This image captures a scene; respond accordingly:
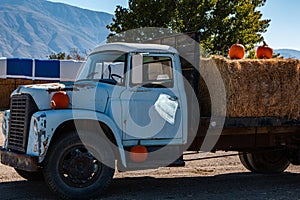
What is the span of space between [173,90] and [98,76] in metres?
1.25

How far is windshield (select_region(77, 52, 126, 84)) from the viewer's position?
25.3 feet

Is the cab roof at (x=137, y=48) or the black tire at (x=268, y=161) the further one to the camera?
the black tire at (x=268, y=161)

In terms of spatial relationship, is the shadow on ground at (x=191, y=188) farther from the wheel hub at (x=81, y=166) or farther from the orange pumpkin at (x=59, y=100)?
the orange pumpkin at (x=59, y=100)

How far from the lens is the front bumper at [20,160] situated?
7023mm

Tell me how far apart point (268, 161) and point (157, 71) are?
354 cm

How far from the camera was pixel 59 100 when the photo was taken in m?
7.22

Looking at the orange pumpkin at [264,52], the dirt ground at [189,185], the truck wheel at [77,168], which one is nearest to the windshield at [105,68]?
the truck wheel at [77,168]

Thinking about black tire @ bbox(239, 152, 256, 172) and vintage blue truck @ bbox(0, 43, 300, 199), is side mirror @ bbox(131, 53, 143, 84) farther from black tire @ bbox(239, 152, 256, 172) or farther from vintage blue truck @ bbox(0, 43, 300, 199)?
black tire @ bbox(239, 152, 256, 172)

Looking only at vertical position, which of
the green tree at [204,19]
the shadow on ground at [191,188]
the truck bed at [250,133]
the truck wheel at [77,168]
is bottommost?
the shadow on ground at [191,188]

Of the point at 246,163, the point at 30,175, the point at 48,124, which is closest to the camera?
the point at 48,124

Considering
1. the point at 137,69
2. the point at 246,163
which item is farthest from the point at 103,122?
the point at 246,163

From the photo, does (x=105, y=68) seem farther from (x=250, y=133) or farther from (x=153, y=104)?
(x=250, y=133)

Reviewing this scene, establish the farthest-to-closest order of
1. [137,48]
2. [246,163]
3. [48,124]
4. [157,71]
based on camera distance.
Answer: [246,163] → [157,71] → [137,48] → [48,124]

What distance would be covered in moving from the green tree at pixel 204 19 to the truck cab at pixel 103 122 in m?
21.8
